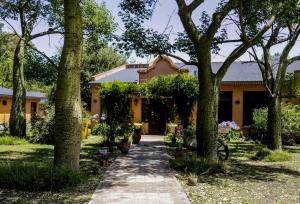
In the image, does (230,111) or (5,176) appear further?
(230,111)

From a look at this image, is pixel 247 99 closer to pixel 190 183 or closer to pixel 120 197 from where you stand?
pixel 190 183

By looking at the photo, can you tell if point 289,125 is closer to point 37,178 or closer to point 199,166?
point 199,166

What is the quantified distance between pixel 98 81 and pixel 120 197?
22289 millimetres

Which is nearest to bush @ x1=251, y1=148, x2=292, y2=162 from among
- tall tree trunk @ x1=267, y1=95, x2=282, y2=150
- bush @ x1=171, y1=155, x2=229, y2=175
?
tall tree trunk @ x1=267, y1=95, x2=282, y2=150

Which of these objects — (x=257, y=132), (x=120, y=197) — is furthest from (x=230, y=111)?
(x=120, y=197)

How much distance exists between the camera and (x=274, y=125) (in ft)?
52.8

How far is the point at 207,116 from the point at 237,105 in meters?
15.5

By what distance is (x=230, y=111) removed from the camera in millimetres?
27562

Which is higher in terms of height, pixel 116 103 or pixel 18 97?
pixel 18 97

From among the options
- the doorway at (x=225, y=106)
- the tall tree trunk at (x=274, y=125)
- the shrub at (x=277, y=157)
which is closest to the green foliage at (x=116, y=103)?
the tall tree trunk at (x=274, y=125)

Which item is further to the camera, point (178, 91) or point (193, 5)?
point (178, 91)

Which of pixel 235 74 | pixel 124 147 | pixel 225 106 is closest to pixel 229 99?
pixel 225 106

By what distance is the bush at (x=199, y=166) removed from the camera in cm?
1045

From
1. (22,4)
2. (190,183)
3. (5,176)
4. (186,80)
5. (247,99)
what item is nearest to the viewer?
(5,176)
